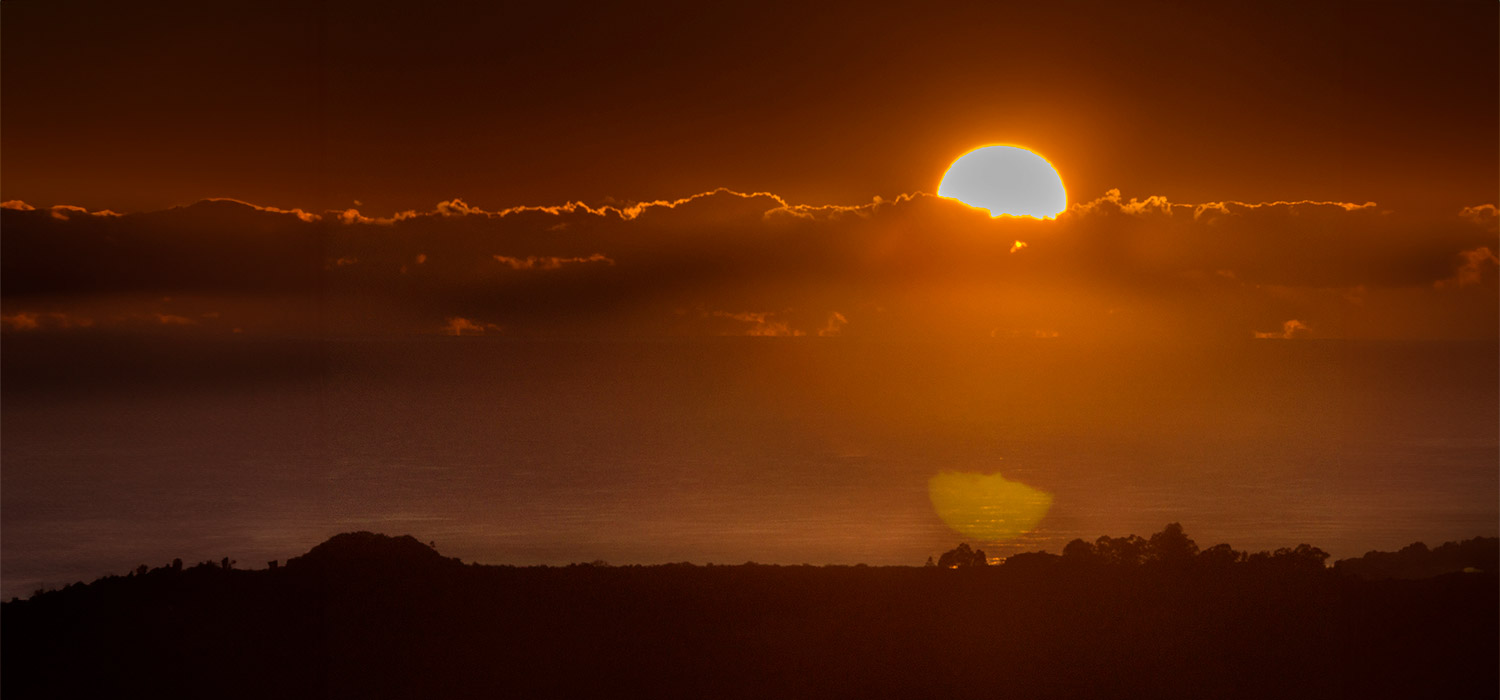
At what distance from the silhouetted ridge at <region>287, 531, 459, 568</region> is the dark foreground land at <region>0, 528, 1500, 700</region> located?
23cm

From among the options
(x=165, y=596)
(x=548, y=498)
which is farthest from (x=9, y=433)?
(x=165, y=596)

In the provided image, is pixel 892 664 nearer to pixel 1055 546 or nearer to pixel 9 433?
pixel 1055 546

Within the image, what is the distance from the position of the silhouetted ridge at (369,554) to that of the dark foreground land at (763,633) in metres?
0.23

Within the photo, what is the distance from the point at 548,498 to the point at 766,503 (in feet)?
40.2

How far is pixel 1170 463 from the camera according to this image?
94.7 meters

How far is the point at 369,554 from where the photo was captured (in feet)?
59.3

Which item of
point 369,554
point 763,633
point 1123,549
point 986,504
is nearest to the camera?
point 763,633

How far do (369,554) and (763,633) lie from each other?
629 cm

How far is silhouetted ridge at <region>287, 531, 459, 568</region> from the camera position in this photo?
1761cm

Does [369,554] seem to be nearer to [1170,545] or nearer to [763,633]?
[763,633]

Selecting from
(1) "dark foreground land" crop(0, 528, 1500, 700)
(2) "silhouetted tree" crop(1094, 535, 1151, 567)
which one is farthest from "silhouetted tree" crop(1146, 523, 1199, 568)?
(1) "dark foreground land" crop(0, 528, 1500, 700)

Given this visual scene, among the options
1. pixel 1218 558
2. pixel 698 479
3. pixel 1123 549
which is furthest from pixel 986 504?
pixel 1218 558

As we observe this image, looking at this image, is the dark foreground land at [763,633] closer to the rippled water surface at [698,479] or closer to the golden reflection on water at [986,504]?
the rippled water surface at [698,479]

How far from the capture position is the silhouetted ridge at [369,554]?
693 inches
